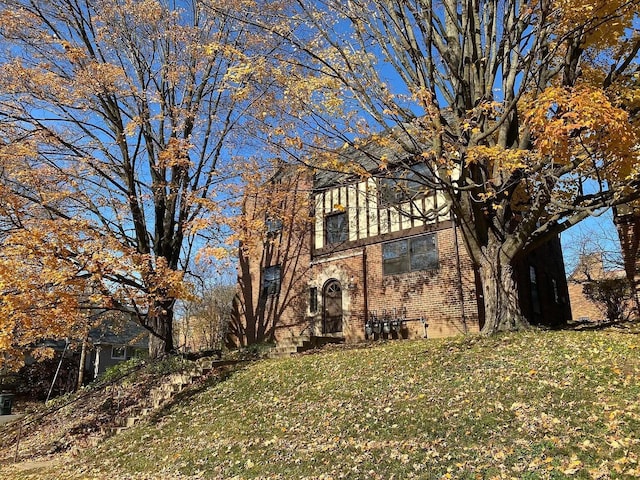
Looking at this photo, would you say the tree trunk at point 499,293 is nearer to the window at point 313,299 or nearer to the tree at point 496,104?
the tree at point 496,104

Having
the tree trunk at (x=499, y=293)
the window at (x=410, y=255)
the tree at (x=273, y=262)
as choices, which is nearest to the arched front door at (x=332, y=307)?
the tree at (x=273, y=262)

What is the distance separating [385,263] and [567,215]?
7823 millimetres

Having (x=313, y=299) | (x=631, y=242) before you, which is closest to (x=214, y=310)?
(x=313, y=299)

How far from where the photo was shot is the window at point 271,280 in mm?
21125

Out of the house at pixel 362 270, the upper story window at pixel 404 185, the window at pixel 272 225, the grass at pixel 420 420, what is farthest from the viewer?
the window at pixel 272 225

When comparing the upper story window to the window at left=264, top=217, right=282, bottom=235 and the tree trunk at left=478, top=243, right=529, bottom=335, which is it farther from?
the window at left=264, top=217, right=282, bottom=235

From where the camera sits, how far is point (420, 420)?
700 centimetres

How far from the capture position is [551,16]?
8.95m

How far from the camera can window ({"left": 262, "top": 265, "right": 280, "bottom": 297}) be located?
2112 centimetres

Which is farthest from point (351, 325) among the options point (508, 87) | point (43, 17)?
point (43, 17)

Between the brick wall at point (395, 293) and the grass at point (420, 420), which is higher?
the brick wall at point (395, 293)

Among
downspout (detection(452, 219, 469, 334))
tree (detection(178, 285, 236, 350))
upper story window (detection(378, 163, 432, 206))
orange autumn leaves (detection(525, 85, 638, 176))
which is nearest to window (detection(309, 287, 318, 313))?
upper story window (detection(378, 163, 432, 206))

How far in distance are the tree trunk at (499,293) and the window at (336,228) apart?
8.48 m

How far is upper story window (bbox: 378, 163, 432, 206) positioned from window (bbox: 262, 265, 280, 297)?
251 inches
